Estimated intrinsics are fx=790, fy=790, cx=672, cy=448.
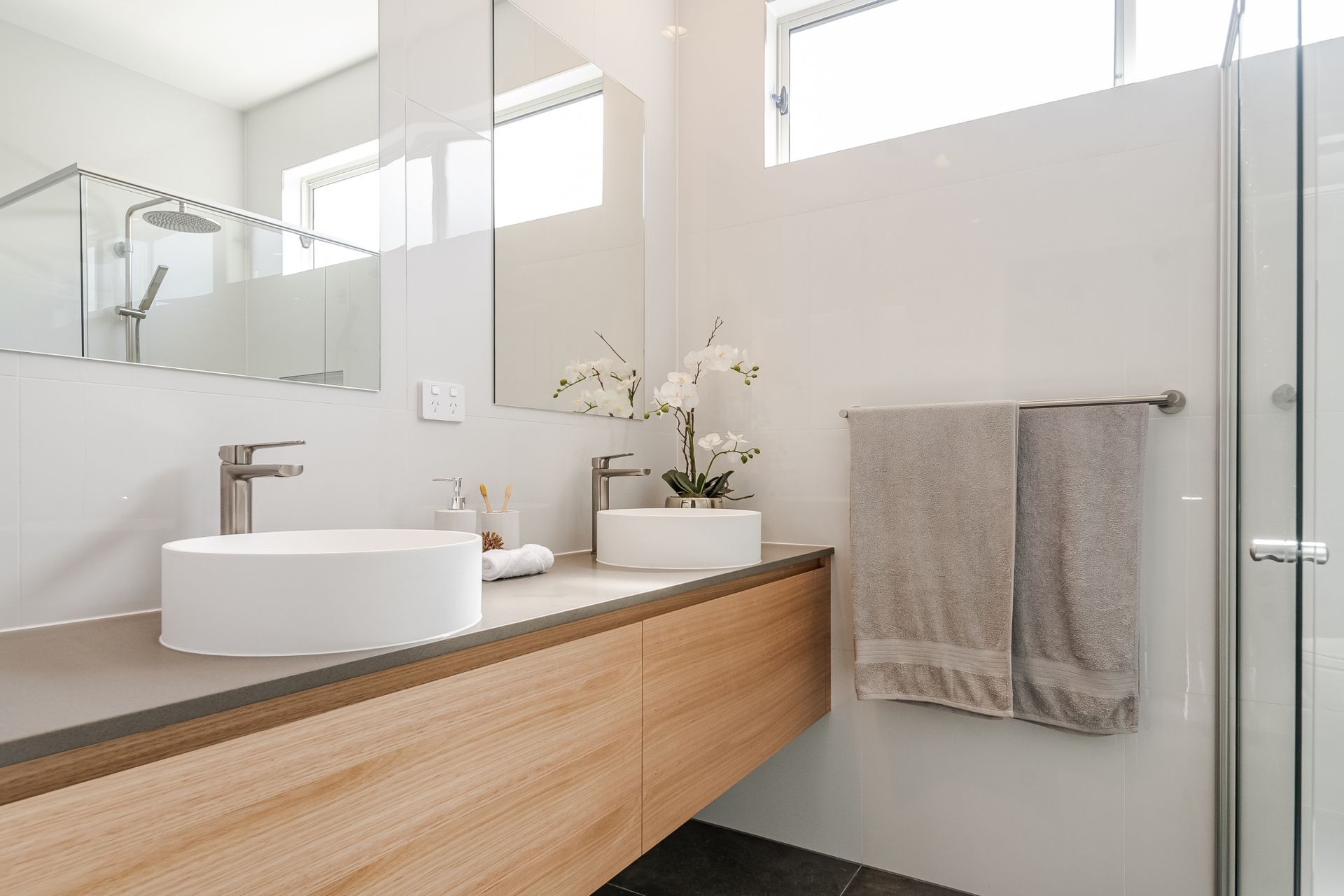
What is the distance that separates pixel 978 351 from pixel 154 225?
159 cm

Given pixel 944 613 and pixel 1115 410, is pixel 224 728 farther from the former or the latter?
pixel 1115 410

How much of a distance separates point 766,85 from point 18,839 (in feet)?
7.06

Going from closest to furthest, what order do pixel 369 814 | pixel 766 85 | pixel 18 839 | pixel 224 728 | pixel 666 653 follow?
pixel 18 839 < pixel 224 728 < pixel 369 814 < pixel 666 653 < pixel 766 85

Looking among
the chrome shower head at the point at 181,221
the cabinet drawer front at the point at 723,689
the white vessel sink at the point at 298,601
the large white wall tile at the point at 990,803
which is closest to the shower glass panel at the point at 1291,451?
the large white wall tile at the point at 990,803

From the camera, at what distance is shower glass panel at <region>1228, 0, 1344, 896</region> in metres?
0.78

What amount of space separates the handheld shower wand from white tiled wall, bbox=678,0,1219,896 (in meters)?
1.36

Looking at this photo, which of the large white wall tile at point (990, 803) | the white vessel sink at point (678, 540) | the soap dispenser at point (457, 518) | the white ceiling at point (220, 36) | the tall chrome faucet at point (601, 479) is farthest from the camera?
the tall chrome faucet at point (601, 479)

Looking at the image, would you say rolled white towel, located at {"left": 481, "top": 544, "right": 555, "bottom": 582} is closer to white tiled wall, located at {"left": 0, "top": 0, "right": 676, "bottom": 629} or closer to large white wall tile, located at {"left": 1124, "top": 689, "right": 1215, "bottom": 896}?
white tiled wall, located at {"left": 0, "top": 0, "right": 676, "bottom": 629}

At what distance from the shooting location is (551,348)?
71.6 inches

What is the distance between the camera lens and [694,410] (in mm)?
2150

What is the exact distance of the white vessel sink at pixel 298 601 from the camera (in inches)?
32.0

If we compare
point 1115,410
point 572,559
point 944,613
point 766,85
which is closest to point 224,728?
point 572,559

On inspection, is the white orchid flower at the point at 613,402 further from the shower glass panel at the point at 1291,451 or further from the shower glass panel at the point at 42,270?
the shower glass panel at the point at 1291,451

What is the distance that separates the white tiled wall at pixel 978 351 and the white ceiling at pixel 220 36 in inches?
43.1
